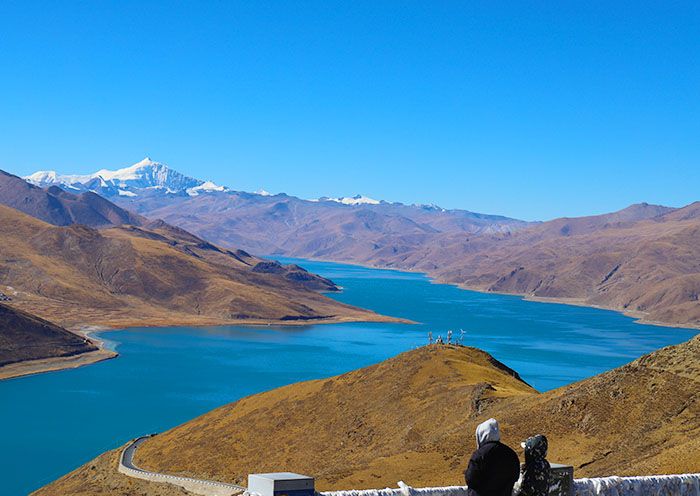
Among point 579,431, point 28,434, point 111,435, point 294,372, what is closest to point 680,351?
point 579,431

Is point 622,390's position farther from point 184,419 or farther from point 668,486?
point 184,419

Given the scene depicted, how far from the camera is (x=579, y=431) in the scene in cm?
5191

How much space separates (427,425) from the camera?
6756 centimetres

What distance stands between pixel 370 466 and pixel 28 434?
8253 cm

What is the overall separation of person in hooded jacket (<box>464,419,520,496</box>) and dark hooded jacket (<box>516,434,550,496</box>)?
996 mm

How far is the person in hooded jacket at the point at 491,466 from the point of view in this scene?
10703mm

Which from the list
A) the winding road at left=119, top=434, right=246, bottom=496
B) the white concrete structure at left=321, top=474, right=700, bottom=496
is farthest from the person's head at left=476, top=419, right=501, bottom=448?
the winding road at left=119, top=434, right=246, bottom=496

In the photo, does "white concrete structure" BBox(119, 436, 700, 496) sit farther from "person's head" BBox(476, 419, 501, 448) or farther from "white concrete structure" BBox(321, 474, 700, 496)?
"person's head" BBox(476, 419, 501, 448)

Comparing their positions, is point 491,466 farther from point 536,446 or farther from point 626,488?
point 626,488

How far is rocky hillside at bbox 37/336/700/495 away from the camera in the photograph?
4784 centimetres

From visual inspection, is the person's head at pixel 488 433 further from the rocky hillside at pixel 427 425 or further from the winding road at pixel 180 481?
the winding road at pixel 180 481

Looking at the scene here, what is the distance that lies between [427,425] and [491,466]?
58.0m

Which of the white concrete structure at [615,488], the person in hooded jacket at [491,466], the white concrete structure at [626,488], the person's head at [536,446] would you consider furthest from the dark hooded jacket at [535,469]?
the white concrete structure at [626,488]

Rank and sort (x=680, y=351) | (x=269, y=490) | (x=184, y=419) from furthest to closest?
(x=184, y=419) → (x=680, y=351) → (x=269, y=490)
